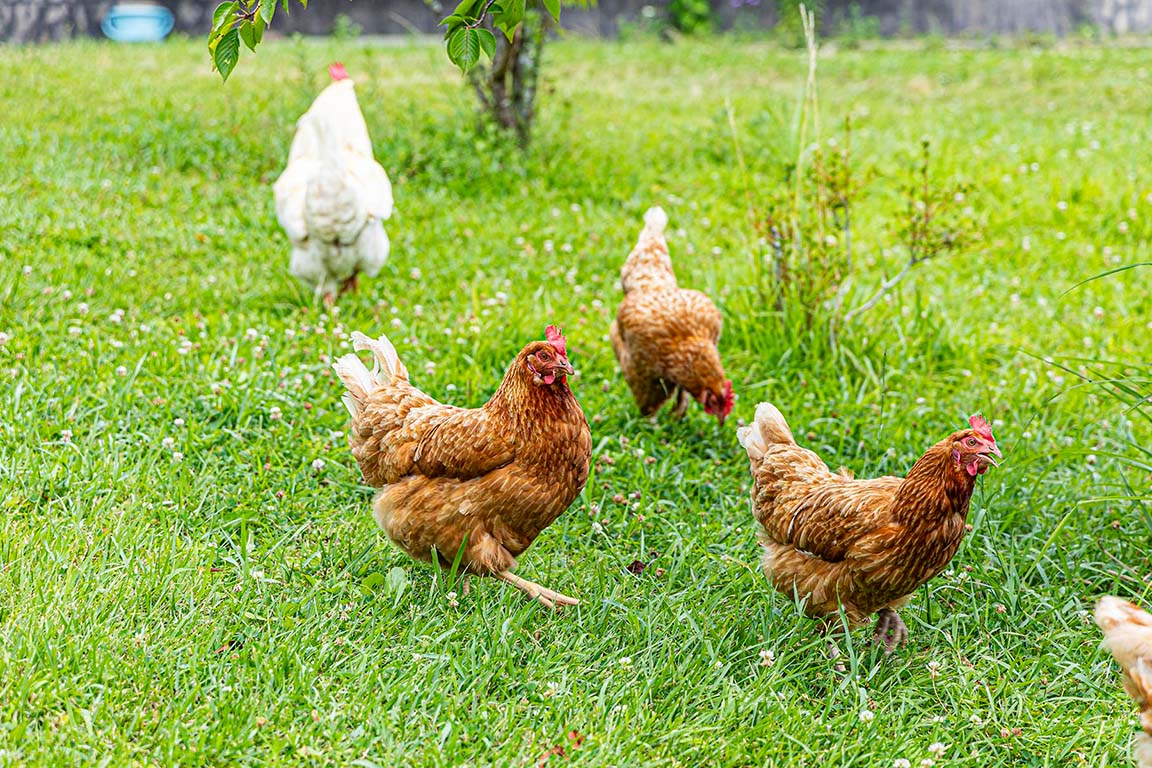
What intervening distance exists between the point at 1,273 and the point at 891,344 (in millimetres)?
4565

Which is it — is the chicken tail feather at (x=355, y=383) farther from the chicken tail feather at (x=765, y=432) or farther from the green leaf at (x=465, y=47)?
the green leaf at (x=465, y=47)

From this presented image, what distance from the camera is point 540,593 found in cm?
355

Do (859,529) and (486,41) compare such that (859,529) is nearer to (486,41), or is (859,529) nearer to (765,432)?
(765,432)

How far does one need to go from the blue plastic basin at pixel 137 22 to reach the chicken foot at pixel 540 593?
526 inches

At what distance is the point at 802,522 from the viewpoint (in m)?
3.43

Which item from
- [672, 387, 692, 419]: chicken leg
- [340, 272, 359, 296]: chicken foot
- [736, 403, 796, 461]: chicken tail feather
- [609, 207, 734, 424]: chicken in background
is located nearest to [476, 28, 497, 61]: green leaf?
[736, 403, 796, 461]: chicken tail feather

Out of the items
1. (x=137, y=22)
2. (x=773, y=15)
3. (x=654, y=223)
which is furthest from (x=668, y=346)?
(x=773, y=15)

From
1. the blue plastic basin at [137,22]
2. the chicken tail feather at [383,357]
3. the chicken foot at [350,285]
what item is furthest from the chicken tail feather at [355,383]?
the blue plastic basin at [137,22]

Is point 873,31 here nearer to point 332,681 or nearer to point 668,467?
point 668,467

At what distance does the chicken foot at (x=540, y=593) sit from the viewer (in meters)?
3.53

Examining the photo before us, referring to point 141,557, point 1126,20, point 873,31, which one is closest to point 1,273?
point 141,557

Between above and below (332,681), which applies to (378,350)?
above

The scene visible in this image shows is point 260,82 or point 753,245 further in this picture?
point 260,82

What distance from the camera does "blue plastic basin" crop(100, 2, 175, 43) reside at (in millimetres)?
14656
